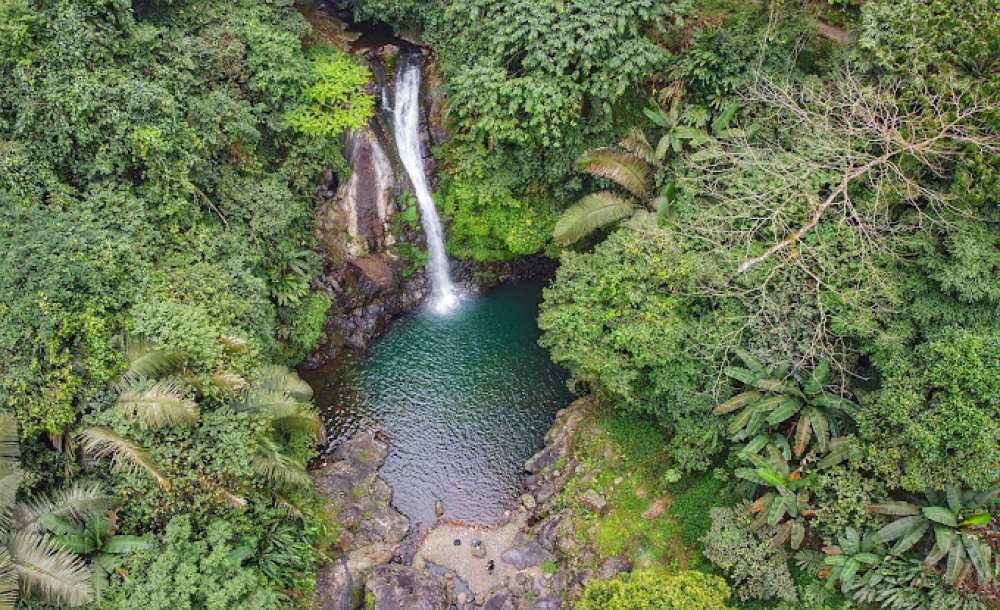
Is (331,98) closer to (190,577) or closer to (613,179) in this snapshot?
(613,179)

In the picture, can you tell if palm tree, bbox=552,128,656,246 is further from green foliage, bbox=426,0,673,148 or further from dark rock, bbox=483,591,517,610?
dark rock, bbox=483,591,517,610

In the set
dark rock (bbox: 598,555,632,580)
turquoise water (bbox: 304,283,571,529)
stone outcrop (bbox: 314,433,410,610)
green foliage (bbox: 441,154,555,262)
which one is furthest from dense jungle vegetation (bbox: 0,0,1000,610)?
green foliage (bbox: 441,154,555,262)

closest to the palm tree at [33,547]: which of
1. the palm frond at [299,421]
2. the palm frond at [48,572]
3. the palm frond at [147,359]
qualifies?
the palm frond at [48,572]

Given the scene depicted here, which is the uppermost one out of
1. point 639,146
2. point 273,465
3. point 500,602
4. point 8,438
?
point 639,146

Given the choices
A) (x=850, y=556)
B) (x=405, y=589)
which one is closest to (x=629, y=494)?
(x=850, y=556)

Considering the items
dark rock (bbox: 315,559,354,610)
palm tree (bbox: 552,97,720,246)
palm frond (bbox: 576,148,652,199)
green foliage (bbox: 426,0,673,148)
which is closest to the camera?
dark rock (bbox: 315,559,354,610)

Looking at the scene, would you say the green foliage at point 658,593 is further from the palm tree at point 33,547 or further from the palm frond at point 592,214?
the palm tree at point 33,547
